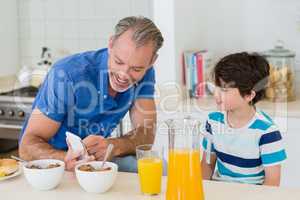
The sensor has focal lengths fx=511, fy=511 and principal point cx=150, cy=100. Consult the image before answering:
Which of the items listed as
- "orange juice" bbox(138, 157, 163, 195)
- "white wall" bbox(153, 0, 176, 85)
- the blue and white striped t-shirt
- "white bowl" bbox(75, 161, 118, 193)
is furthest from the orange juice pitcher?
"white wall" bbox(153, 0, 176, 85)

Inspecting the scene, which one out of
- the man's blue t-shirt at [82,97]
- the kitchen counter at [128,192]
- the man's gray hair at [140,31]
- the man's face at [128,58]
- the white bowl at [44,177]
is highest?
the man's gray hair at [140,31]

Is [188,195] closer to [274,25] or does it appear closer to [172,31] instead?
[172,31]

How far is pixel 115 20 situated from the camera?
3398mm

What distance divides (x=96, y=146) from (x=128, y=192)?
30 cm

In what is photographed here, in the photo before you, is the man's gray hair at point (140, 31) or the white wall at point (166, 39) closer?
the man's gray hair at point (140, 31)

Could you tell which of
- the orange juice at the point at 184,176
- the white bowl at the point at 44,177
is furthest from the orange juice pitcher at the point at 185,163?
the white bowl at the point at 44,177

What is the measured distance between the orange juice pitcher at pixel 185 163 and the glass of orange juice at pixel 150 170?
0.11m

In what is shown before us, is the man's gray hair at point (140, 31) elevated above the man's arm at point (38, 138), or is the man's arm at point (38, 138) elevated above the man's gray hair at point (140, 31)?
the man's gray hair at point (140, 31)

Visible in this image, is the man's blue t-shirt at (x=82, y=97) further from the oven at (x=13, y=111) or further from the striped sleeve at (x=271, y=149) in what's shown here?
the oven at (x=13, y=111)

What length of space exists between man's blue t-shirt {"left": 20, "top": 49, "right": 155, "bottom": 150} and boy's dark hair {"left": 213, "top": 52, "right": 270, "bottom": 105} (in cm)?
46

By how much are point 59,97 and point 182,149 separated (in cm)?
76

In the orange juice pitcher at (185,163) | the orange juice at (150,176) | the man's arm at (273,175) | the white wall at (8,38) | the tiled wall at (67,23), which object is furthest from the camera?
the white wall at (8,38)

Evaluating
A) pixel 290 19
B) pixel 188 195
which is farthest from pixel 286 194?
pixel 290 19

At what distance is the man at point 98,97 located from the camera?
75.2 inches
